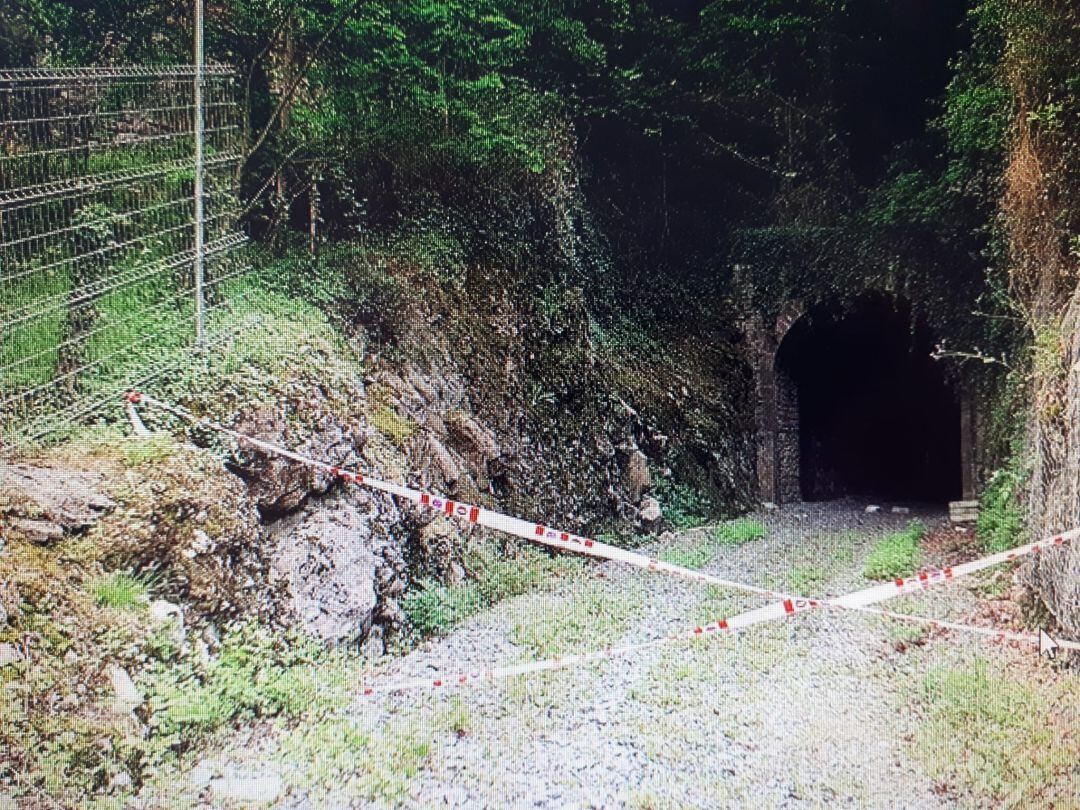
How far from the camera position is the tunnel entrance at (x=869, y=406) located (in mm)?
2988

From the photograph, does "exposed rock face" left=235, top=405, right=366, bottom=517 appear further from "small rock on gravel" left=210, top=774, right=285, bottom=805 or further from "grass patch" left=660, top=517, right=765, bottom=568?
"grass patch" left=660, top=517, right=765, bottom=568

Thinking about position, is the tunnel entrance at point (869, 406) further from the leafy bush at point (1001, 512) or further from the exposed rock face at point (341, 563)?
the exposed rock face at point (341, 563)

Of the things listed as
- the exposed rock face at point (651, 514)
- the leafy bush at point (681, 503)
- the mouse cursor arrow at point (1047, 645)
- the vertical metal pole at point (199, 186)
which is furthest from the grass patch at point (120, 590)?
the mouse cursor arrow at point (1047, 645)

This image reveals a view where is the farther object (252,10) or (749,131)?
(749,131)

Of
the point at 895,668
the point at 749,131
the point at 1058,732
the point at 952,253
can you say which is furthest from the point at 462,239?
the point at 1058,732

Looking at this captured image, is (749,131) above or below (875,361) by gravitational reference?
above

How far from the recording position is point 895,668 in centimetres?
265

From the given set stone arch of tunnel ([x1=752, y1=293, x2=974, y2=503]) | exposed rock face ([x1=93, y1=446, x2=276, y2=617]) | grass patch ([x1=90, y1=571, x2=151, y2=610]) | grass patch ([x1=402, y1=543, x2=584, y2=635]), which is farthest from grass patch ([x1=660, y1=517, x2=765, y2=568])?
grass patch ([x1=90, y1=571, x2=151, y2=610])

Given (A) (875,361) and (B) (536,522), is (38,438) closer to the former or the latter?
(B) (536,522)

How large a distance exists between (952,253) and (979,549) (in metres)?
1.02

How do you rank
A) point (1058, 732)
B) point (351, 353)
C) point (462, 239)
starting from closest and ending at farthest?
point (1058, 732) → point (351, 353) → point (462, 239)

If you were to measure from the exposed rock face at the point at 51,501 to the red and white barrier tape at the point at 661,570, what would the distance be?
0.42 metres

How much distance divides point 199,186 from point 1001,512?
9.30 feet

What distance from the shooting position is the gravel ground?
8.05ft
